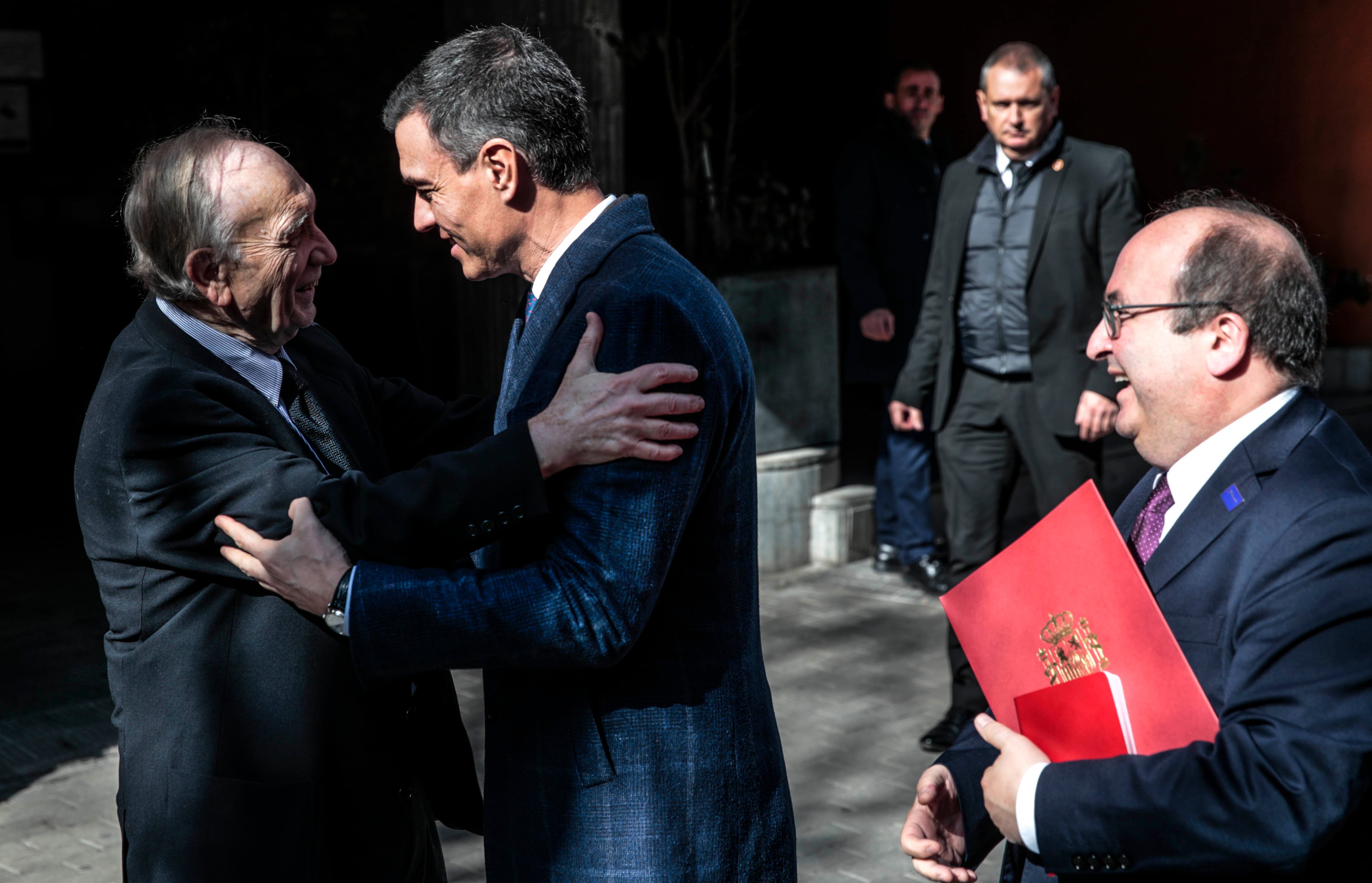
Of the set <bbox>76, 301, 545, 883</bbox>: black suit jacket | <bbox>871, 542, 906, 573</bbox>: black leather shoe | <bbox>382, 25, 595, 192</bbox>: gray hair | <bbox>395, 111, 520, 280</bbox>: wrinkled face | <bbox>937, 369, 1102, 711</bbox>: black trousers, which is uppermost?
<bbox>382, 25, 595, 192</bbox>: gray hair

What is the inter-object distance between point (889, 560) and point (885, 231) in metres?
1.57

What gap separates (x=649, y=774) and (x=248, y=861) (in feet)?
2.19

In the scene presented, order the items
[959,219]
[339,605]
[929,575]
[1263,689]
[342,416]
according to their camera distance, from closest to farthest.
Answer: [1263,689] → [339,605] → [342,416] → [959,219] → [929,575]

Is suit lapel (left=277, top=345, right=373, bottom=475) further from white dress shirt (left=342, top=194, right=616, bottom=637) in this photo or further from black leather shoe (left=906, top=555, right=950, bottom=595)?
black leather shoe (left=906, top=555, right=950, bottom=595)

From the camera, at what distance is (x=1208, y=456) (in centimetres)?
176

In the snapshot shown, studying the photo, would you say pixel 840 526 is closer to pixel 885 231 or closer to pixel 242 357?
pixel 885 231

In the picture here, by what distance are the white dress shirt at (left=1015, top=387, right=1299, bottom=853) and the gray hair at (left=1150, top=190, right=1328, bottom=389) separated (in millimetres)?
56

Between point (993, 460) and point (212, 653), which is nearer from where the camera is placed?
point (212, 653)

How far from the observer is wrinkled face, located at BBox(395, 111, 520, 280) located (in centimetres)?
199

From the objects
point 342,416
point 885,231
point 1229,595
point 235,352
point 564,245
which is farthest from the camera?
point 885,231

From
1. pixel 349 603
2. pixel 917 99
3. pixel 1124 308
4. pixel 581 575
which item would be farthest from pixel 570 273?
pixel 917 99

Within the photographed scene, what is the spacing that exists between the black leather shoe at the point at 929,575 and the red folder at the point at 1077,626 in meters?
4.57

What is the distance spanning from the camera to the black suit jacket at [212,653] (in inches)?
81.4

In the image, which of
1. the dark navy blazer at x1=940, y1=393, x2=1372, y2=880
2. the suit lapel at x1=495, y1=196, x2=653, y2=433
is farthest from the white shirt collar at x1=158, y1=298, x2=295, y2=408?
the dark navy blazer at x1=940, y1=393, x2=1372, y2=880
